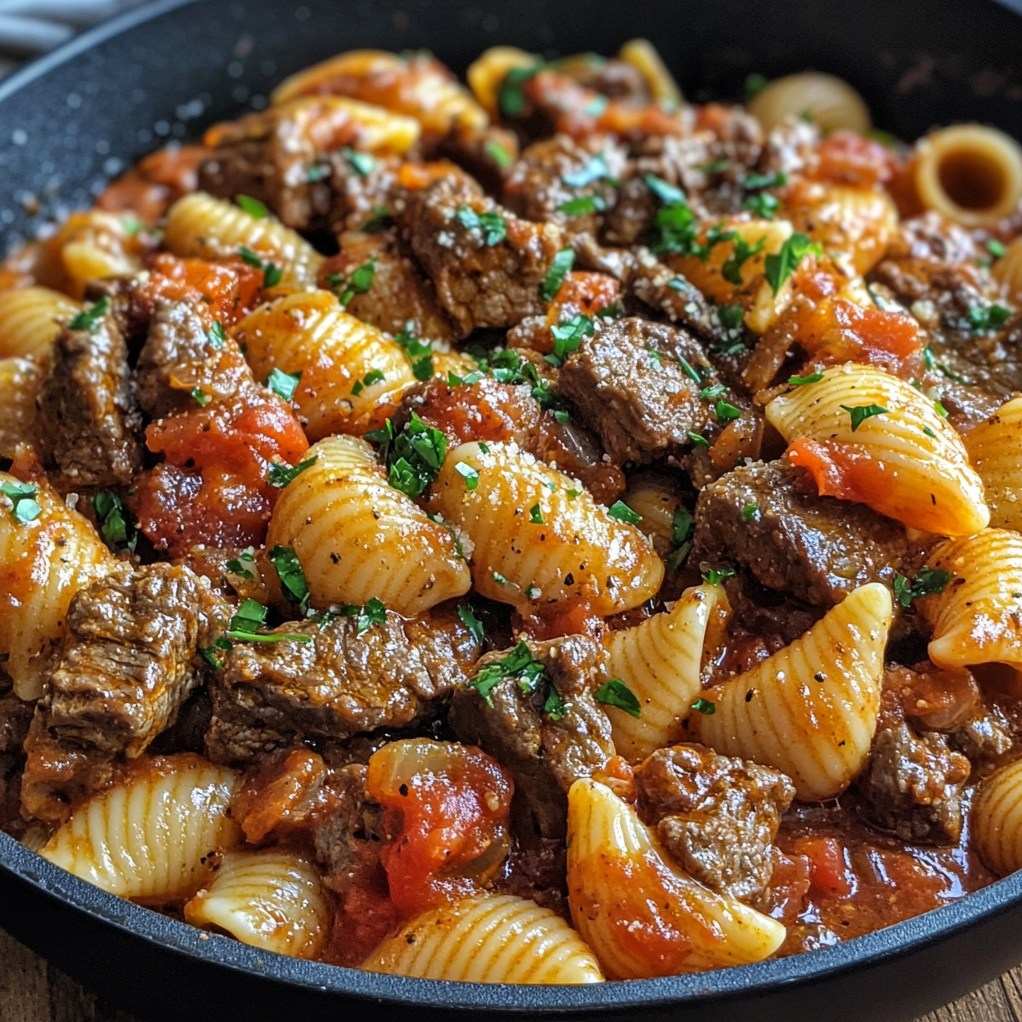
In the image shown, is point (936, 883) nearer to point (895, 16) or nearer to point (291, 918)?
point (291, 918)

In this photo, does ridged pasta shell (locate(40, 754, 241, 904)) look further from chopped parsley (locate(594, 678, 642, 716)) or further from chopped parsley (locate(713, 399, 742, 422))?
chopped parsley (locate(713, 399, 742, 422))

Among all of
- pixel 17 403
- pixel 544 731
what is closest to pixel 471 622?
pixel 544 731

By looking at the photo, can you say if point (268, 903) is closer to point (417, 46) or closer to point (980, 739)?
point (980, 739)

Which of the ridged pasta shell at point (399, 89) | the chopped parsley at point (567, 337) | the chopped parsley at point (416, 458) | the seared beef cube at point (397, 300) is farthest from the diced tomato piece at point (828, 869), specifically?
the ridged pasta shell at point (399, 89)

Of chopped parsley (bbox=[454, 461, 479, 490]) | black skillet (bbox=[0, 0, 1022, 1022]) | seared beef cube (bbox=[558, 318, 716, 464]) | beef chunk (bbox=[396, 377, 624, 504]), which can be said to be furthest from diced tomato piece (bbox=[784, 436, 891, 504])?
black skillet (bbox=[0, 0, 1022, 1022])

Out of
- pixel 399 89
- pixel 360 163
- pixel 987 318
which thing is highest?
pixel 987 318

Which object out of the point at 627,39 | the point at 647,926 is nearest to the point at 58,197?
the point at 627,39
